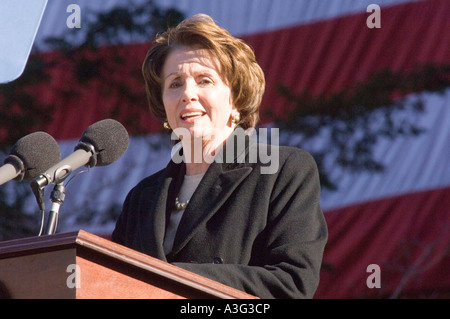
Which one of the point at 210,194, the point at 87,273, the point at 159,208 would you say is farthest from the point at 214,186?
the point at 87,273

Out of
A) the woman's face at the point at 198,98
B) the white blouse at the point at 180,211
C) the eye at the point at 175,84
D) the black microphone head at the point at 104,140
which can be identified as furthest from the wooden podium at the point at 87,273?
the eye at the point at 175,84

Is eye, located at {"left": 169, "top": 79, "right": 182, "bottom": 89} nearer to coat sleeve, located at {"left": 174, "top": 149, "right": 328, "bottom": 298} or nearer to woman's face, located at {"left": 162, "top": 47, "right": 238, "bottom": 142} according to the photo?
woman's face, located at {"left": 162, "top": 47, "right": 238, "bottom": 142}

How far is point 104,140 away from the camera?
1622 millimetres

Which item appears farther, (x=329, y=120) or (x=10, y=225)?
(x=10, y=225)

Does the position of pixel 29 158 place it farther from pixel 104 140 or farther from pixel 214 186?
pixel 214 186

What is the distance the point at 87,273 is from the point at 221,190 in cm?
66

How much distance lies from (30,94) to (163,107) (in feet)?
5.00

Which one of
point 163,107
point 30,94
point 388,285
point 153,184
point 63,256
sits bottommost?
point 388,285

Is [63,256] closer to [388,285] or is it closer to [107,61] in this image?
[388,285]

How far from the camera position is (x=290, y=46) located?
3219mm

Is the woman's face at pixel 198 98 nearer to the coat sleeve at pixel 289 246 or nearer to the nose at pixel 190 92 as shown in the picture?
the nose at pixel 190 92

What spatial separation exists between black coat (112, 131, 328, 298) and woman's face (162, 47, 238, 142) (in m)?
0.08

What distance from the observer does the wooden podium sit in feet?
3.76

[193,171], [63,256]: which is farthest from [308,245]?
[63,256]
